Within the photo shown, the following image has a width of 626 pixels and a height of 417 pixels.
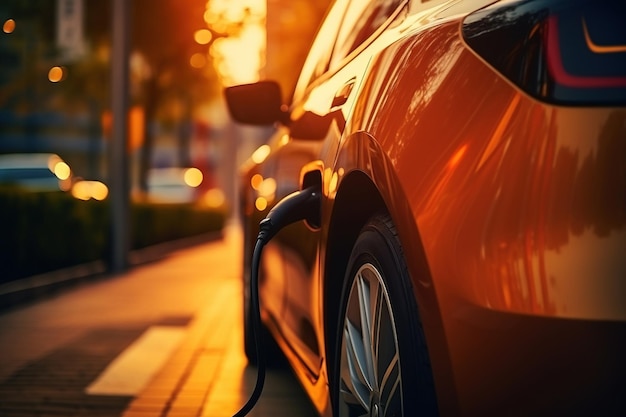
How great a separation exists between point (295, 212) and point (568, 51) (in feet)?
5.10

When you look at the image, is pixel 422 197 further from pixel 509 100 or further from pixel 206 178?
pixel 206 178

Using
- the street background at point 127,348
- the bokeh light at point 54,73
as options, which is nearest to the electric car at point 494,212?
the street background at point 127,348

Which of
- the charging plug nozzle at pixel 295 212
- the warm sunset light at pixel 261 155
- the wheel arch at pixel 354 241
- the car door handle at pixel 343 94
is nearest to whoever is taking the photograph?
the wheel arch at pixel 354 241

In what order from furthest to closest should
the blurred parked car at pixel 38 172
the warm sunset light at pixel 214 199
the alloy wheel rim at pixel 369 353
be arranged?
the warm sunset light at pixel 214 199
the blurred parked car at pixel 38 172
the alloy wheel rim at pixel 369 353

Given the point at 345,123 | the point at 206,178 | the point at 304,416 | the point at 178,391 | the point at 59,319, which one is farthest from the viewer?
the point at 206,178

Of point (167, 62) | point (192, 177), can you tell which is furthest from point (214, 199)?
point (167, 62)

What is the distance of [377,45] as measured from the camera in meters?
3.02

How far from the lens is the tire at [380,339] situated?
92.1 inches

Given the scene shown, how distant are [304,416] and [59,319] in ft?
13.5

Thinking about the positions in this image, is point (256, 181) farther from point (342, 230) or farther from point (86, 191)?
point (86, 191)

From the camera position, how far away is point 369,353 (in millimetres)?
2766

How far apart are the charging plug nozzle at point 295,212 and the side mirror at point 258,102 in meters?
1.37

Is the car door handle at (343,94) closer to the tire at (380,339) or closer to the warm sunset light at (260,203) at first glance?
the tire at (380,339)

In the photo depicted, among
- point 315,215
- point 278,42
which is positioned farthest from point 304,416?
point 278,42
